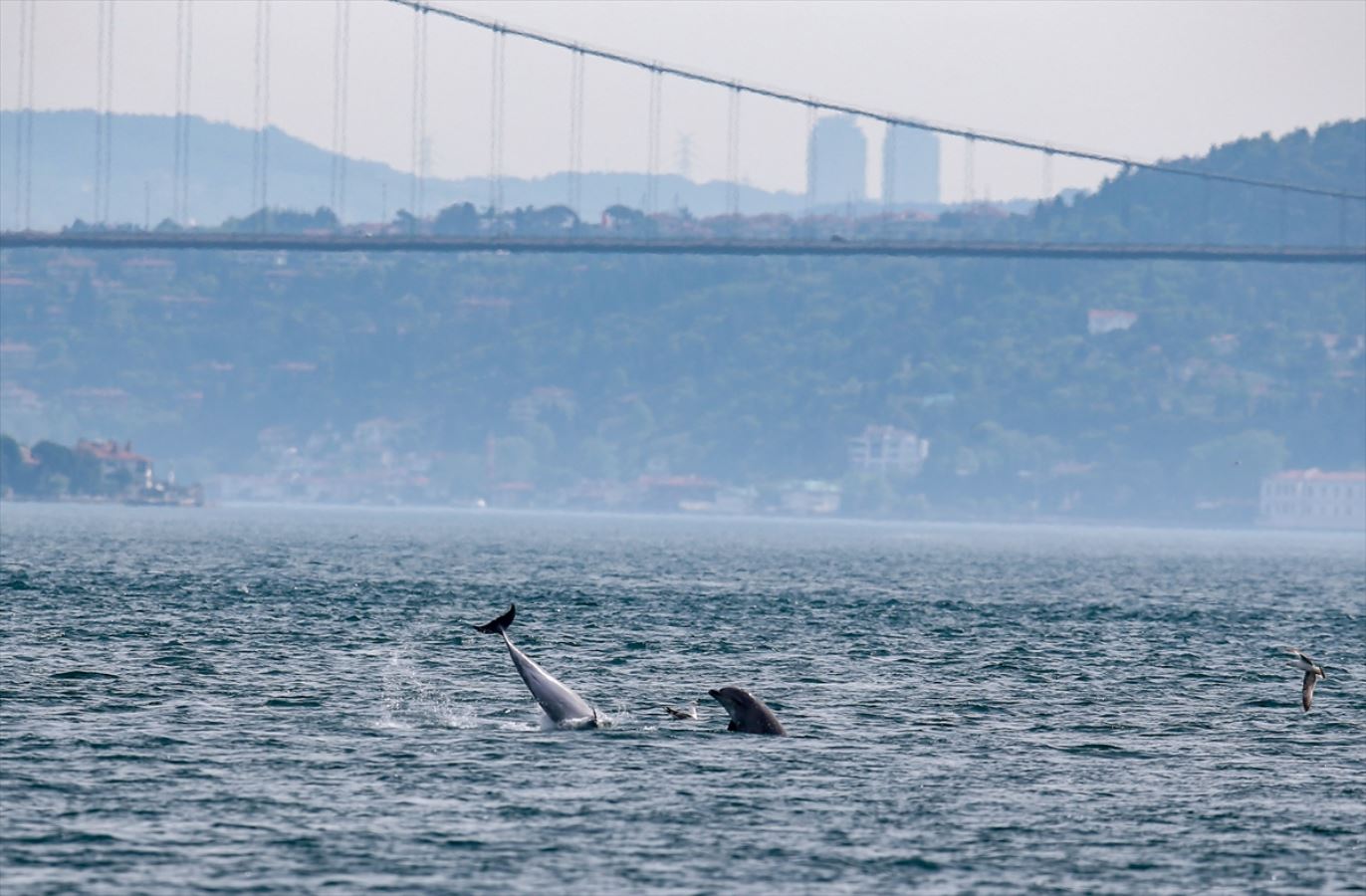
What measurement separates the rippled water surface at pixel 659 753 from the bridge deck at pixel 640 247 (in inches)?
2522

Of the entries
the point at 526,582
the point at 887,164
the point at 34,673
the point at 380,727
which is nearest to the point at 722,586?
the point at 526,582

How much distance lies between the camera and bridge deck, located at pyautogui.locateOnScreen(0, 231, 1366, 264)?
141500 mm

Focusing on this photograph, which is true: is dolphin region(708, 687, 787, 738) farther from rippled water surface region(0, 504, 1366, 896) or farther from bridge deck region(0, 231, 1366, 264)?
bridge deck region(0, 231, 1366, 264)

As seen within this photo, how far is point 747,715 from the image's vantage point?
40.0 metres

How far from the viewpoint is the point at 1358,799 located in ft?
113

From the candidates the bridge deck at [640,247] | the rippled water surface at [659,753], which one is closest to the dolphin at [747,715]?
the rippled water surface at [659,753]

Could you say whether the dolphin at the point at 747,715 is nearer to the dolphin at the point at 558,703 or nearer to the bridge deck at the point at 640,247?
the dolphin at the point at 558,703

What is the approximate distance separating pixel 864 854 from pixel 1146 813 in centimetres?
525

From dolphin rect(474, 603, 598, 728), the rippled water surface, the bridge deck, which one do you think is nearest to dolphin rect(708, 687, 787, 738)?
the rippled water surface

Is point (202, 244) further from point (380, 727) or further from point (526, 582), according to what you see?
point (380, 727)

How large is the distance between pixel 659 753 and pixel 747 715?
2.87 m

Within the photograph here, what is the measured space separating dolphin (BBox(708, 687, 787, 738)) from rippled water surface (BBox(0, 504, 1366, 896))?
1.74 feet

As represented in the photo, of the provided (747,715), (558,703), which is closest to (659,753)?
(747,715)

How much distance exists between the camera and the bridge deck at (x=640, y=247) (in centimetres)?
14150
